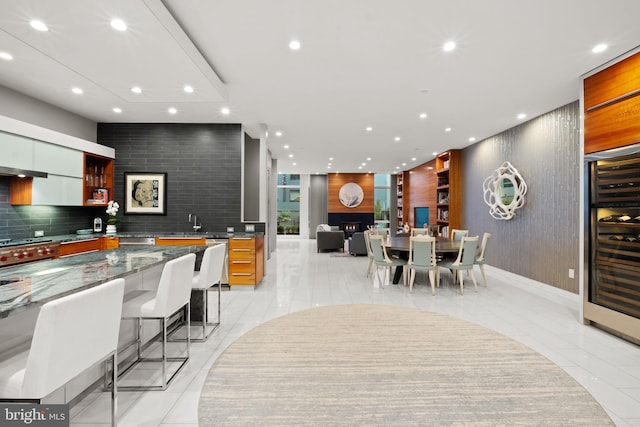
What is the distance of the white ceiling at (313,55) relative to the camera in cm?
260

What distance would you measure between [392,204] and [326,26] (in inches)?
485

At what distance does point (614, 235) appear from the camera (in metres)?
3.38

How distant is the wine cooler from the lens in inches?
124

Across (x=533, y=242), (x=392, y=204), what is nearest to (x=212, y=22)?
(x=533, y=242)

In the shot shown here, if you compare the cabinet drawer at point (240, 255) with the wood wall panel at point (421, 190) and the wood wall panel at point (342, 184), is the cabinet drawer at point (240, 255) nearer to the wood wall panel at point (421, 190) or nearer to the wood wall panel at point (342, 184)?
the wood wall panel at point (421, 190)

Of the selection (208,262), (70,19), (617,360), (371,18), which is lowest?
(617,360)

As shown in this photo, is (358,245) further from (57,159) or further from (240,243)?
(57,159)

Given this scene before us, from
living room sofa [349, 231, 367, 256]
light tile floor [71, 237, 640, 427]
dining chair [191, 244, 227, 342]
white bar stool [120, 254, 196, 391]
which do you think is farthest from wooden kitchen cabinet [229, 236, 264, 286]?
living room sofa [349, 231, 367, 256]

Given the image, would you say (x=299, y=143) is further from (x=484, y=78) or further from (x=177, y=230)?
(x=484, y=78)

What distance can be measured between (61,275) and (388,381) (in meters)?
2.06

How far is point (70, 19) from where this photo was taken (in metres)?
2.52

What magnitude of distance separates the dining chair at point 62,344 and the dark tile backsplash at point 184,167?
4295 mm

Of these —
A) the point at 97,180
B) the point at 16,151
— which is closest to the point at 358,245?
the point at 97,180

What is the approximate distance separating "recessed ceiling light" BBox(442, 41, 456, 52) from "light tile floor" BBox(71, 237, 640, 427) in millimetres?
3051
